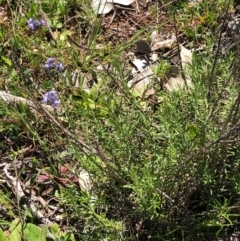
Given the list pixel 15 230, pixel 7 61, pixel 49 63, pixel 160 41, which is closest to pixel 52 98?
pixel 49 63

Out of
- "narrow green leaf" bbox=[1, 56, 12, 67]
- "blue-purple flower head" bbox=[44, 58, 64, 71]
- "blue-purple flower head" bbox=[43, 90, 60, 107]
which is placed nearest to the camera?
"blue-purple flower head" bbox=[43, 90, 60, 107]

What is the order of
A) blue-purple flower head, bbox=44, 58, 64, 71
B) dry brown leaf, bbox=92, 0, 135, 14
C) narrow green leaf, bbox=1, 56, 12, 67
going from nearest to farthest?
blue-purple flower head, bbox=44, 58, 64, 71
narrow green leaf, bbox=1, 56, 12, 67
dry brown leaf, bbox=92, 0, 135, 14

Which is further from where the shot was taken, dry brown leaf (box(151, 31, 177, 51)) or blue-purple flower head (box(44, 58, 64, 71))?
dry brown leaf (box(151, 31, 177, 51))

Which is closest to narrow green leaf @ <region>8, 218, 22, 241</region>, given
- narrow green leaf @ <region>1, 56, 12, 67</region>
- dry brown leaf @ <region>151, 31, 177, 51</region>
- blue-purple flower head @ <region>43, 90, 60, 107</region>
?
blue-purple flower head @ <region>43, 90, 60, 107</region>

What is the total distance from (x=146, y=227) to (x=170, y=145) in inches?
17.6

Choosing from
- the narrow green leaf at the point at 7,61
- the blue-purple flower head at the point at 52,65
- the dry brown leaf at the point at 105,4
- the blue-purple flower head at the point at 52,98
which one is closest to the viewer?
the blue-purple flower head at the point at 52,98

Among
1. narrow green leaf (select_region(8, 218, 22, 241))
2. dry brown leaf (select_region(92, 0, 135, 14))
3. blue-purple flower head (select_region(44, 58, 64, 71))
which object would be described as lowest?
narrow green leaf (select_region(8, 218, 22, 241))

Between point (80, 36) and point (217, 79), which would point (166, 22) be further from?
point (217, 79)

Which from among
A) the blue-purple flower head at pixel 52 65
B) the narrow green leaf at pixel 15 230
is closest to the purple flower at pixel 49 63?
the blue-purple flower head at pixel 52 65

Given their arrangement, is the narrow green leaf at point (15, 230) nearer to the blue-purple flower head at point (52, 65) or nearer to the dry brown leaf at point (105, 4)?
the blue-purple flower head at point (52, 65)

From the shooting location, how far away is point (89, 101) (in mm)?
2926

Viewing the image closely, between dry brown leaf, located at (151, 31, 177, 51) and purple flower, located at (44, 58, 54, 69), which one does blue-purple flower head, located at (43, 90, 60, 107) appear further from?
dry brown leaf, located at (151, 31, 177, 51)

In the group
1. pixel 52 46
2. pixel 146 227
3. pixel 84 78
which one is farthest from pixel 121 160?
pixel 52 46

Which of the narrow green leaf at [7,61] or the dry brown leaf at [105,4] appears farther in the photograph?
the dry brown leaf at [105,4]
